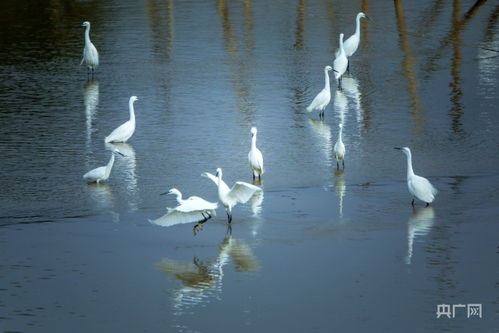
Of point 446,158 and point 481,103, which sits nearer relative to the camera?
point 446,158

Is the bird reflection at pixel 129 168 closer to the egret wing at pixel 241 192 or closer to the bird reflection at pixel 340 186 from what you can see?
the egret wing at pixel 241 192

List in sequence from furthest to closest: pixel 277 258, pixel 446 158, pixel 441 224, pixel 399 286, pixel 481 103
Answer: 1. pixel 481 103
2. pixel 446 158
3. pixel 441 224
4. pixel 277 258
5. pixel 399 286

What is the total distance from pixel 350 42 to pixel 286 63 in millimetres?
1271

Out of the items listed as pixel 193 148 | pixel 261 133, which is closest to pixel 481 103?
pixel 261 133

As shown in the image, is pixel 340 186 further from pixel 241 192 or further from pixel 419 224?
pixel 241 192

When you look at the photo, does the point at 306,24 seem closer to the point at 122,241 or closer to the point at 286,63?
the point at 286,63

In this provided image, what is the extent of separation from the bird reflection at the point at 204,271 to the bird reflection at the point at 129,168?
178cm

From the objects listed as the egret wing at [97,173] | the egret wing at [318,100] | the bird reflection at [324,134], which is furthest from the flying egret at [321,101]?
the egret wing at [97,173]

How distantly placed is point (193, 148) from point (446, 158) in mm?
3441

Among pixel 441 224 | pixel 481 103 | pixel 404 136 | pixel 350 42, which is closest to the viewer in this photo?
pixel 441 224

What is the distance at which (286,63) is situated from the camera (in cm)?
2111

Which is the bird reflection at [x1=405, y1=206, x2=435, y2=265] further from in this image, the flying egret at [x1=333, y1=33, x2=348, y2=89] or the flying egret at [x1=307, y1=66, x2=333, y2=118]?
the flying egret at [x1=333, y1=33, x2=348, y2=89]

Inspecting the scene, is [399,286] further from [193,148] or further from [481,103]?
[481,103]

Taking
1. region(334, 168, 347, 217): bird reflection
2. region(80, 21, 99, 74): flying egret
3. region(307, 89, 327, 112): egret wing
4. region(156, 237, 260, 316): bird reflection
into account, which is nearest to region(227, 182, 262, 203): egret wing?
region(156, 237, 260, 316): bird reflection
